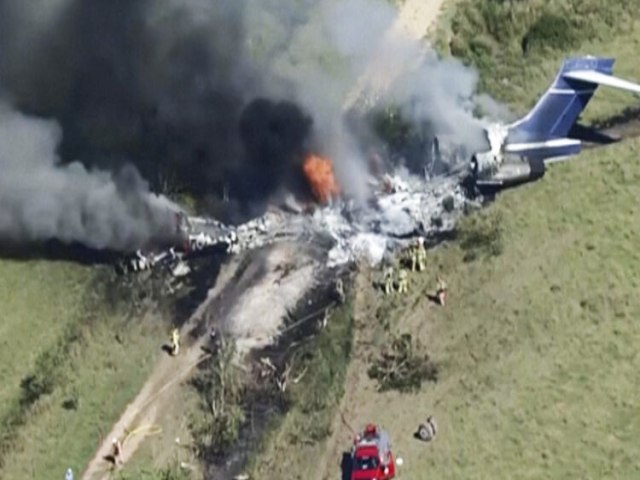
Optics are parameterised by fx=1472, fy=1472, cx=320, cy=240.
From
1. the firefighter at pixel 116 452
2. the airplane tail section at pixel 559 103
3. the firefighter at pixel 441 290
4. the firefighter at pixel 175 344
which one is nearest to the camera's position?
the firefighter at pixel 116 452

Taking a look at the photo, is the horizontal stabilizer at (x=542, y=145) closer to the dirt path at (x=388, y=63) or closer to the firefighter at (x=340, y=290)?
the dirt path at (x=388, y=63)

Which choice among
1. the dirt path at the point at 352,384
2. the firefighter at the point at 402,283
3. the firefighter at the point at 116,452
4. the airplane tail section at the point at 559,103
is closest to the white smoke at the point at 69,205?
the dirt path at the point at 352,384

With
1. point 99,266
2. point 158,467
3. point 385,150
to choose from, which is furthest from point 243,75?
point 158,467

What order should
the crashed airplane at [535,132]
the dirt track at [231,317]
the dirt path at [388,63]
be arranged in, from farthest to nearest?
1. the dirt path at [388,63]
2. the crashed airplane at [535,132]
3. the dirt track at [231,317]

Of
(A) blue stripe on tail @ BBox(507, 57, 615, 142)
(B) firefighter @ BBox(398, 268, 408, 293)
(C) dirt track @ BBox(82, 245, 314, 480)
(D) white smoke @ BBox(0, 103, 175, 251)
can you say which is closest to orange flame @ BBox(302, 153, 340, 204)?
(C) dirt track @ BBox(82, 245, 314, 480)

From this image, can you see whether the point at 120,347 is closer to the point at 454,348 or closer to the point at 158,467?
the point at 158,467

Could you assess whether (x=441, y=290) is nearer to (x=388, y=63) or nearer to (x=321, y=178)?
(x=321, y=178)

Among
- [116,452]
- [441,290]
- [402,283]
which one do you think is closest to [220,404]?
[116,452]
